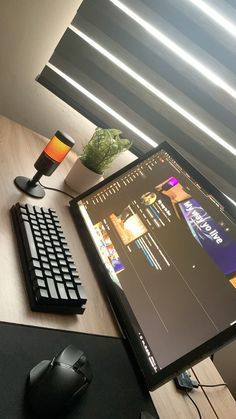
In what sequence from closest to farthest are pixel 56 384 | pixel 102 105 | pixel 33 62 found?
pixel 56 384 < pixel 33 62 < pixel 102 105

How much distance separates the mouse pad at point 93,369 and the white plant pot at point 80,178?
72cm

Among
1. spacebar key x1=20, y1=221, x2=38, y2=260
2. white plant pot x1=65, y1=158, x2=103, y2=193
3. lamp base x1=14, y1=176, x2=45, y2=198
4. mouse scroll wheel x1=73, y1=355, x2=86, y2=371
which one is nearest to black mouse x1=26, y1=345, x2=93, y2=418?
mouse scroll wheel x1=73, y1=355, x2=86, y2=371

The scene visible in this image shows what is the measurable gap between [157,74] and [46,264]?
3.82 feet

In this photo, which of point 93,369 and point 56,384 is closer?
point 56,384

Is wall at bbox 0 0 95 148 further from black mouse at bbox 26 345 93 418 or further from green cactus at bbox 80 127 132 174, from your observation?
black mouse at bbox 26 345 93 418

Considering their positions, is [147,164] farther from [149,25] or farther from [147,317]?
[149,25]

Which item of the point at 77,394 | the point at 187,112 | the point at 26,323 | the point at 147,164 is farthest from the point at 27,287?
the point at 187,112

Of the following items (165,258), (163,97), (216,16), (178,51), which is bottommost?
(165,258)

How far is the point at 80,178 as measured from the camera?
56.5 inches

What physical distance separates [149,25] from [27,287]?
1293 millimetres

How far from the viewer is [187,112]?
1705 mm

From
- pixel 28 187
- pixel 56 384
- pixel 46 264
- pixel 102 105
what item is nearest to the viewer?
pixel 56 384

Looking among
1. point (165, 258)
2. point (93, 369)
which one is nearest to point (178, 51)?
point (165, 258)

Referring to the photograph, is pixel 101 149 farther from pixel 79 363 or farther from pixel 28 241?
pixel 79 363
